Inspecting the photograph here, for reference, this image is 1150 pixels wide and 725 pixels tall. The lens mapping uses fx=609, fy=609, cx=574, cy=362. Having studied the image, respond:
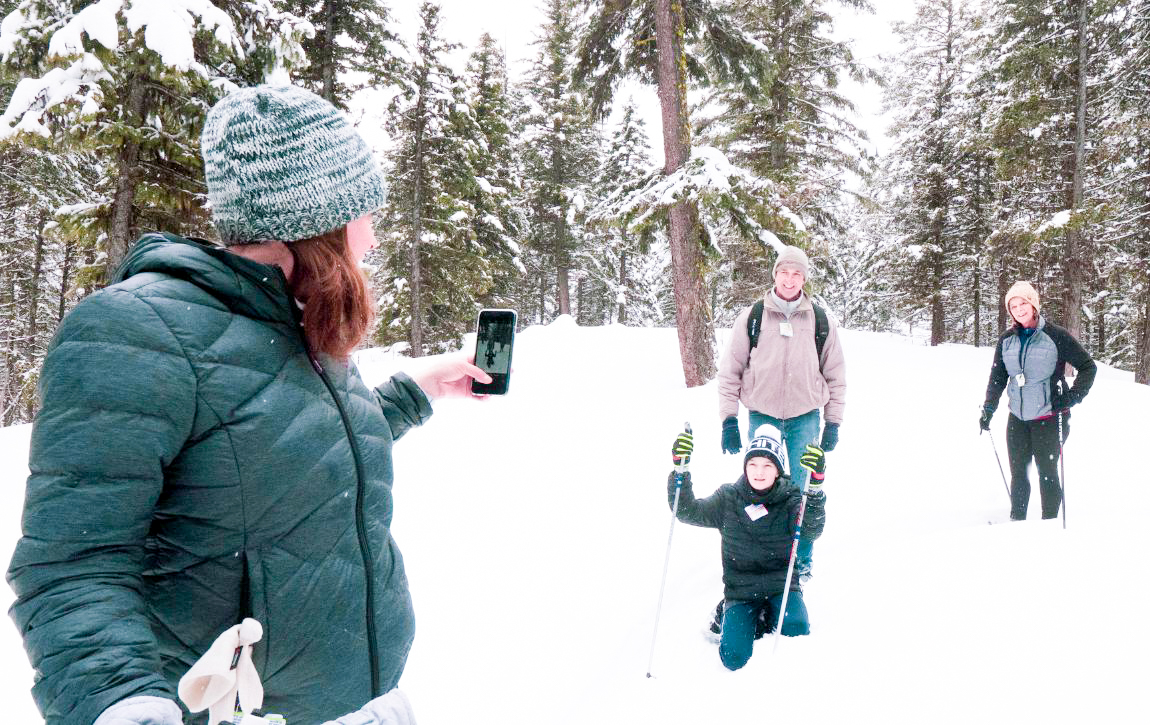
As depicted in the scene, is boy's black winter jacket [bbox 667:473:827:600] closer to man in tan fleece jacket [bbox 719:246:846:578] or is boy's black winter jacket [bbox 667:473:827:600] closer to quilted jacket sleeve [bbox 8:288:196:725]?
man in tan fleece jacket [bbox 719:246:846:578]

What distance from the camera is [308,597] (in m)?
1.26

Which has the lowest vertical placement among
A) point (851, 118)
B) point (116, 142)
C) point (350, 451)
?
point (350, 451)

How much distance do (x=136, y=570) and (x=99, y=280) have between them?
404 inches

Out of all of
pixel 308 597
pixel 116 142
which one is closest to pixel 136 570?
pixel 308 597

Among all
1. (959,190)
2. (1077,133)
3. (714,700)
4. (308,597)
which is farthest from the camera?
(959,190)

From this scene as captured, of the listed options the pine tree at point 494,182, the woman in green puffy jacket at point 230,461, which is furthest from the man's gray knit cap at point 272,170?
the pine tree at point 494,182

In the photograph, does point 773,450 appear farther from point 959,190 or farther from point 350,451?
point 959,190

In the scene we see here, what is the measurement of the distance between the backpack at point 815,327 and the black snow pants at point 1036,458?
270 cm

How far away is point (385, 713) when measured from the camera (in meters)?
1.18

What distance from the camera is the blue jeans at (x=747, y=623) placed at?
390cm

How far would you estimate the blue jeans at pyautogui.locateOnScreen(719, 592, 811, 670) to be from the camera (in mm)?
3904

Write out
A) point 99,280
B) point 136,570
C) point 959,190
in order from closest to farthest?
point 136,570 < point 99,280 < point 959,190

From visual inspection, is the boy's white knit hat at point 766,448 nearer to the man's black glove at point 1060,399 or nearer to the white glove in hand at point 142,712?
the man's black glove at point 1060,399

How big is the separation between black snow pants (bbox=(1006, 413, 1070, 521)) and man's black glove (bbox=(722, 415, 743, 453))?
129 inches
